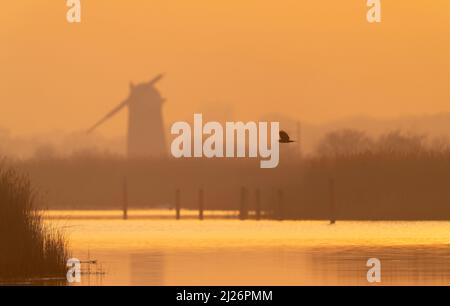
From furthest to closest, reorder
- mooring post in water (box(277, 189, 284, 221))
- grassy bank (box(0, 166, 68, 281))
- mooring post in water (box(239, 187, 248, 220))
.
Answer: mooring post in water (box(239, 187, 248, 220)), mooring post in water (box(277, 189, 284, 221)), grassy bank (box(0, 166, 68, 281))

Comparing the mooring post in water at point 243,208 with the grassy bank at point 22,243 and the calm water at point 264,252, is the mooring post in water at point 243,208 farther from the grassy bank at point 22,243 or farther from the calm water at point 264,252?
the grassy bank at point 22,243

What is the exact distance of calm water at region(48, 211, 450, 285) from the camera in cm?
2338

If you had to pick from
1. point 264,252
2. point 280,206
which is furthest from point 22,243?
point 280,206

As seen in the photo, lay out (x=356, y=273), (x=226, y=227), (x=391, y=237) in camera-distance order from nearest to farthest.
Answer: (x=356, y=273), (x=391, y=237), (x=226, y=227)

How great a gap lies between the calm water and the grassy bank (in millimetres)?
769

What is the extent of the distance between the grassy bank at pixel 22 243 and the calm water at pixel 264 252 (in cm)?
77

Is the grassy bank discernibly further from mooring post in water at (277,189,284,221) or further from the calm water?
mooring post in water at (277,189,284,221)

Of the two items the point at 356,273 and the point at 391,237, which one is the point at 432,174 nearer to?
the point at 391,237

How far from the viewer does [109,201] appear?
75.2 metres

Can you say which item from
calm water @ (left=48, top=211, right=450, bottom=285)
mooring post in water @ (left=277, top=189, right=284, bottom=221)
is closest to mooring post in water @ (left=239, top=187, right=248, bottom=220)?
mooring post in water @ (left=277, top=189, right=284, bottom=221)

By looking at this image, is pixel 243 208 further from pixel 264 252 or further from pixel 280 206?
pixel 264 252

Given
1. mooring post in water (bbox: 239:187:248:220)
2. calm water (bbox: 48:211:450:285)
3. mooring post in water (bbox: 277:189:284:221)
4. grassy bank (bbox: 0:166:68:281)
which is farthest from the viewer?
mooring post in water (bbox: 239:187:248:220)

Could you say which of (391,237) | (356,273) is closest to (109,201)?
(391,237)
